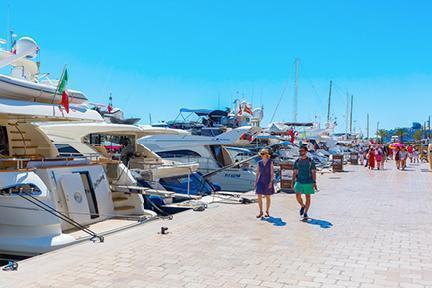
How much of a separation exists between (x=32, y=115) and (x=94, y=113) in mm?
1984

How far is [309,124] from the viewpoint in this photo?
159ft

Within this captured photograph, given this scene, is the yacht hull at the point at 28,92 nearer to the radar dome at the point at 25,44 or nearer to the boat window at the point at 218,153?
the radar dome at the point at 25,44

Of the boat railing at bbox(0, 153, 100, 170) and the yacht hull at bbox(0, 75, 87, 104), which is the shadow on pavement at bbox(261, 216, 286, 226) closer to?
the boat railing at bbox(0, 153, 100, 170)

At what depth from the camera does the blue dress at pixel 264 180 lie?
990 centimetres

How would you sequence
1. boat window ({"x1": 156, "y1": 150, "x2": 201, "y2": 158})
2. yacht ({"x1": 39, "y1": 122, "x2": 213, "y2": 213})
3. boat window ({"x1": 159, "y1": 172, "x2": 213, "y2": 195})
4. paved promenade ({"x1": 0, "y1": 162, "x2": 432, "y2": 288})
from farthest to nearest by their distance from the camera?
boat window ({"x1": 156, "y1": 150, "x2": 201, "y2": 158}) → boat window ({"x1": 159, "y1": 172, "x2": 213, "y2": 195}) → yacht ({"x1": 39, "y1": 122, "x2": 213, "y2": 213}) → paved promenade ({"x1": 0, "y1": 162, "x2": 432, "y2": 288})

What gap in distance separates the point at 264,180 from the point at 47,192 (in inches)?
176

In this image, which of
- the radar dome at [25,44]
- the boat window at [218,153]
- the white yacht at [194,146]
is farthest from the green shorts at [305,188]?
the boat window at [218,153]

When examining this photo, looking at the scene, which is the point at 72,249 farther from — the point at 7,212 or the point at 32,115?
the point at 32,115

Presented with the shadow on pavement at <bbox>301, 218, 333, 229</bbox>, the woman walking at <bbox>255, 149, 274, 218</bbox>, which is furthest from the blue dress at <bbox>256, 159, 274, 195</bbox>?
the shadow on pavement at <bbox>301, 218, 333, 229</bbox>

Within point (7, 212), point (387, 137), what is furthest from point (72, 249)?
point (387, 137)

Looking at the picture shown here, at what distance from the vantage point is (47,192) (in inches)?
324

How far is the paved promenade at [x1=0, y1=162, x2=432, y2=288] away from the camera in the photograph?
5398 millimetres

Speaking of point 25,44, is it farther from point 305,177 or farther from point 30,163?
point 305,177

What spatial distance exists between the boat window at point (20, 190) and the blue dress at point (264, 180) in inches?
177
